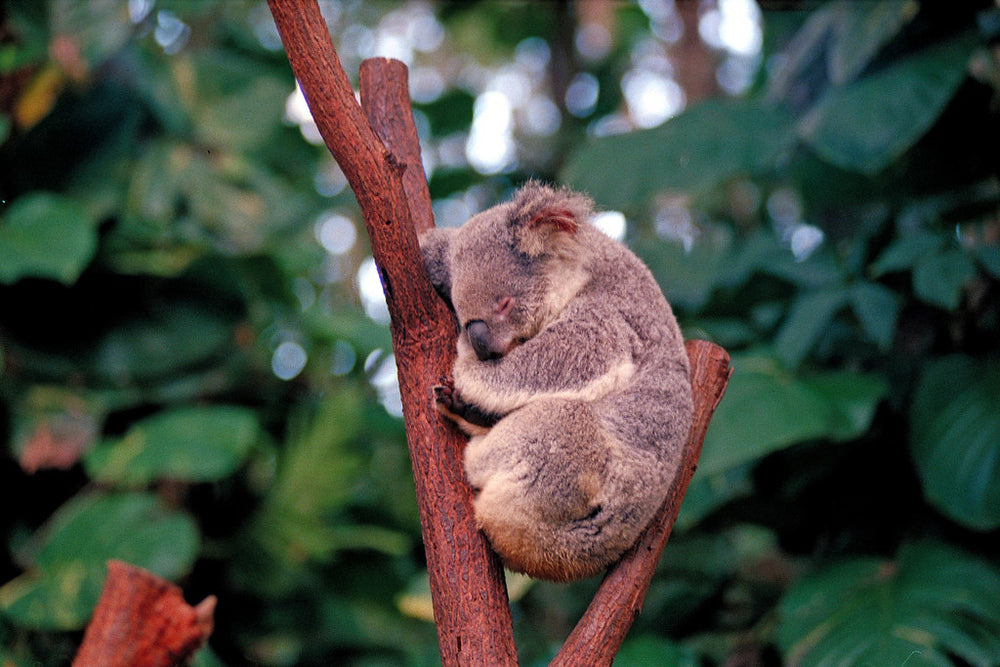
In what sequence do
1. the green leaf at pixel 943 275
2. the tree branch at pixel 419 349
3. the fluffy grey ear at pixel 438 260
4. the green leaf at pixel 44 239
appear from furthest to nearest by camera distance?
the green leaf at pixel 44 239 → the green leaf at pixel 943 275 → the fluffy grey ear at pixel 438 260 → the tree branch at pixel 419 349

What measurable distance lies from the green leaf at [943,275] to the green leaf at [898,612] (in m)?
0.94

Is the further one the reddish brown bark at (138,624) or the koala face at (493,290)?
the reddish brown bark at (138,624)

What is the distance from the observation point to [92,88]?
4.22 meters

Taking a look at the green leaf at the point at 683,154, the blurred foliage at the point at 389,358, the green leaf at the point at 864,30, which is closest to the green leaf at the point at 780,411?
the blurred foliage at the point at 389,358

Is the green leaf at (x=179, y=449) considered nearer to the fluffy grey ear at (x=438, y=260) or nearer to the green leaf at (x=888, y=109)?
the fluffy grey ear at (x=438, y=260)

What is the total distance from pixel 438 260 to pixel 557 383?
0.48 meters

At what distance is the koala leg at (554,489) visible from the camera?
5.27 feet

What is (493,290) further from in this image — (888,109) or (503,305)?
(888,109)

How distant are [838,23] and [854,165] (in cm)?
89

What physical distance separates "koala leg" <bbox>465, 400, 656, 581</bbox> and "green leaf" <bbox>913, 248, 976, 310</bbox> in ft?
5.59

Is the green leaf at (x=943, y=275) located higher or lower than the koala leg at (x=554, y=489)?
lower

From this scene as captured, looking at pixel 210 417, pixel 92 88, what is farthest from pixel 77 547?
pixel 92 88

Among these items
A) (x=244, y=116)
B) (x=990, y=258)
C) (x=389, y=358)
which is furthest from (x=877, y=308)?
(x=244, y=116)

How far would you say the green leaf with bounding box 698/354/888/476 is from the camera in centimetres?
248
